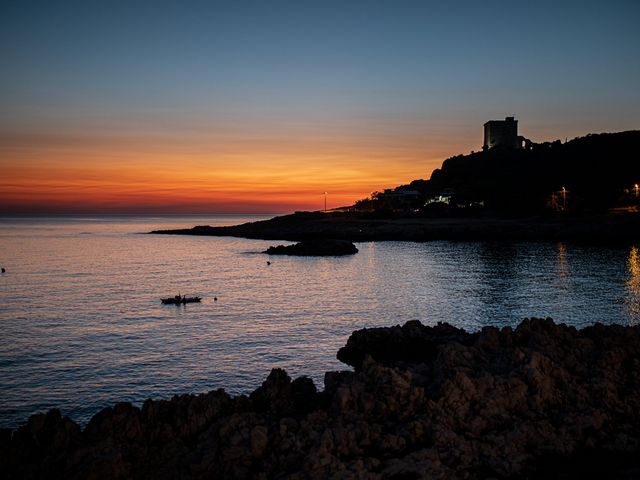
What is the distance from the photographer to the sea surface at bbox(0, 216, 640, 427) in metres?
21.4

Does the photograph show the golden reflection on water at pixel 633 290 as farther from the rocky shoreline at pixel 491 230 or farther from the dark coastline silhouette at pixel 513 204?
the dark coastline silhouette at pixel 513 204

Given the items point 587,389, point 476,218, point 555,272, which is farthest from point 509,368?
point 476,218

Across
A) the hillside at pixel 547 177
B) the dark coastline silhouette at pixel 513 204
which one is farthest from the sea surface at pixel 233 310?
the hillside at pixel 547 177

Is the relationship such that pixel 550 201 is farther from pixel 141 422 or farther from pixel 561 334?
pixel 141 422

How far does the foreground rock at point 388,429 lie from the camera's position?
36.6 feet

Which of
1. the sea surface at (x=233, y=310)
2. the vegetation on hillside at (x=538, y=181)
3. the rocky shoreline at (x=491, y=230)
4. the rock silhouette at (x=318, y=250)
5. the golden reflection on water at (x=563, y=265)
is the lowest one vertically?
the sea surface at (x=233, y=310)

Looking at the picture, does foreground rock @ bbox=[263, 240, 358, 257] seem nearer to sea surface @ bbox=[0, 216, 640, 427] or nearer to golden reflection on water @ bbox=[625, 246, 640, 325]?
sea surface @ bbox=[0, 216, 640, 427]

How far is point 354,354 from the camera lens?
77.0 ft

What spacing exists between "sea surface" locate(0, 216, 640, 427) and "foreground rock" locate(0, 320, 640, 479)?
6282 mm

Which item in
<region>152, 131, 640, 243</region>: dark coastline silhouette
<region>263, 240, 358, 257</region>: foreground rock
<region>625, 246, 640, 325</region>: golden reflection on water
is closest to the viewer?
<region>625, 246, 640, 325</region>: golden reflection on water

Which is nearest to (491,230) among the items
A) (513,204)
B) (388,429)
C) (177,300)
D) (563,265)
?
(513,204)

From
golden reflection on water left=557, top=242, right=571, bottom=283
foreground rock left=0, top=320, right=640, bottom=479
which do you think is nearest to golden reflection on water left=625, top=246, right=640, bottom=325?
golden reflection on water left=557, top=242, right=571, bottom=283

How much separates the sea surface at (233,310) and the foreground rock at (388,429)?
20.6 ft

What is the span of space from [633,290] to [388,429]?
37087mm
